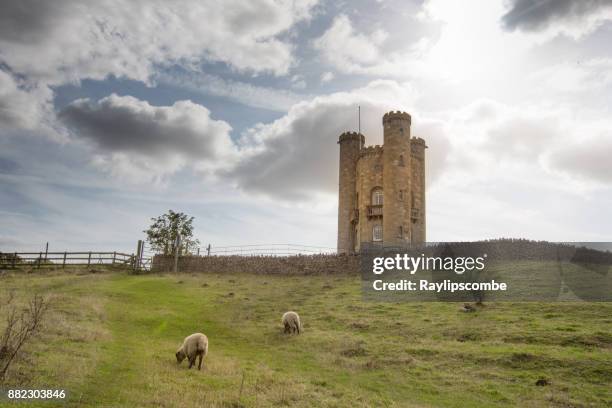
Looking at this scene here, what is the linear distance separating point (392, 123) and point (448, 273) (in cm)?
1979

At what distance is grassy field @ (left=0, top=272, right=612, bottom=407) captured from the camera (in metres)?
12.9

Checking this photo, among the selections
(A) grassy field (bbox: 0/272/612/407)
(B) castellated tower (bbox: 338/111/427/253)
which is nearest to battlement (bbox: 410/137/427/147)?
(B) castellated tower (bbox: 338/111/427/253)

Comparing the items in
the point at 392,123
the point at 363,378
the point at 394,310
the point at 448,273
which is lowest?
the point at 363,378

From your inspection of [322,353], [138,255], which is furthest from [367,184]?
[322,353]

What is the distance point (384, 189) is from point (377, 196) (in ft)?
6.38

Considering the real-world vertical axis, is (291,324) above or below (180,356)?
above

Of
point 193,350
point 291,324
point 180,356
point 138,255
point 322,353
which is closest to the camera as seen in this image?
point 193,350

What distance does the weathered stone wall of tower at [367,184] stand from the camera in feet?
160

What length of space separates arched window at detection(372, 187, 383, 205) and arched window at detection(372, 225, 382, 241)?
2.63 meters

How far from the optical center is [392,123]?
48438 mm

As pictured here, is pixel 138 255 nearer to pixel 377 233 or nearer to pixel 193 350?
pixel 377 233

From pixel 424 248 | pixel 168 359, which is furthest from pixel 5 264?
pixel 424 248

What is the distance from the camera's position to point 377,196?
49.2 m

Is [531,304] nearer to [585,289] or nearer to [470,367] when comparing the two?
[585,289]
